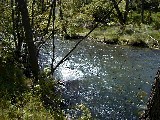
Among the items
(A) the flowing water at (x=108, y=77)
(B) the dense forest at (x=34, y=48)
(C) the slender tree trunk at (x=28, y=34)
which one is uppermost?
(C) the slender tree trunk at (x=28, y=34)

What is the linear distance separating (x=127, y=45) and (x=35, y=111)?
68.2 ft

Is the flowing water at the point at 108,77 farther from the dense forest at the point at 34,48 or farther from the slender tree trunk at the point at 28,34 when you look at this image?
the slender tree trunk at the point at 28,34

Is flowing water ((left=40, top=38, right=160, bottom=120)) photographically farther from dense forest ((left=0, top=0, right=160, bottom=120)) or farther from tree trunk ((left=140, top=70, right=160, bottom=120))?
tree trunk ((left=140, top=70, right=160, bottom=120))

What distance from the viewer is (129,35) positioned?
32.2 meters

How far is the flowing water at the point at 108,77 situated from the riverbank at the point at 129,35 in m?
1.44

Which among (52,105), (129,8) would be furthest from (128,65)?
(129,8)

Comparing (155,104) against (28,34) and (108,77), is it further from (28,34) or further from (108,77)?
(108,77)

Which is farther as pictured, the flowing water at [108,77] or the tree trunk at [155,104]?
the flowing water at [108,77]

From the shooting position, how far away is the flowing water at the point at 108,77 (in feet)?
48.3

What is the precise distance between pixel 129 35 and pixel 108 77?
13583 mm

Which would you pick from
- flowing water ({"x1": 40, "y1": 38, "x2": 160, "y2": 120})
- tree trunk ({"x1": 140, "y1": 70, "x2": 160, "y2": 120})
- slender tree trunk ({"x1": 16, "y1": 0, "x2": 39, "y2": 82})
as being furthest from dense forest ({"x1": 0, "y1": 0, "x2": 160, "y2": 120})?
tree trunk ({"x1": 140, "y1": 70, "x2": 160, "y2": 120})

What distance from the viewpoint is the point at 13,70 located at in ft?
46.5

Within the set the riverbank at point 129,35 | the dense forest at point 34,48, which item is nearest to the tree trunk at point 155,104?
the dense forest at point 34,48

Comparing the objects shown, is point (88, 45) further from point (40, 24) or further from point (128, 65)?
point (40, 24)
